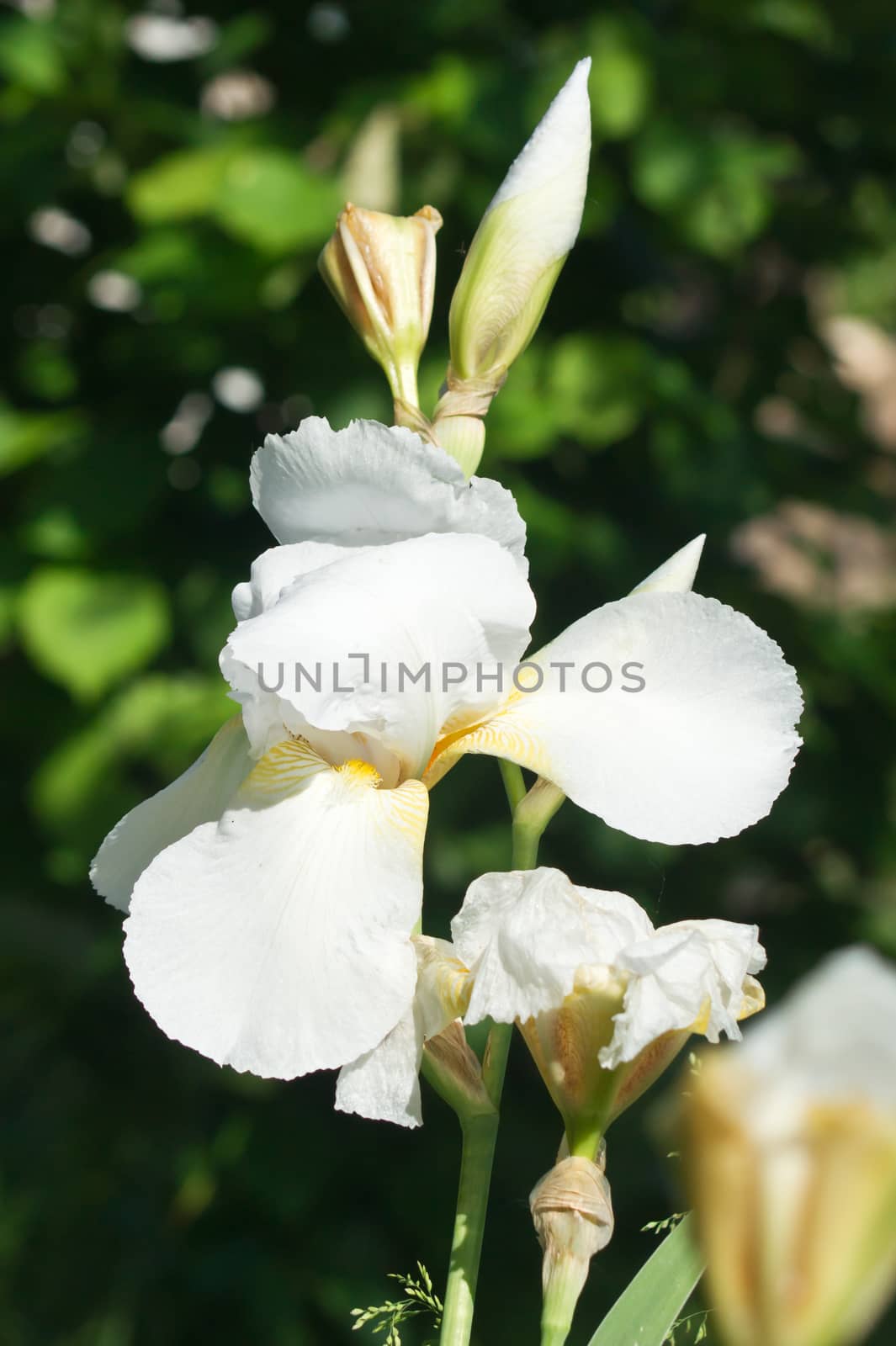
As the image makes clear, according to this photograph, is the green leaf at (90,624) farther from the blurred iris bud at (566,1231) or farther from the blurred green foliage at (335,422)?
the blurred iris bud at (566,1231)

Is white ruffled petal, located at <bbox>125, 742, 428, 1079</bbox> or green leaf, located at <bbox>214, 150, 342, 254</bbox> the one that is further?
green leaf, located at <bbox>214, 150, 342, 254</bbox>

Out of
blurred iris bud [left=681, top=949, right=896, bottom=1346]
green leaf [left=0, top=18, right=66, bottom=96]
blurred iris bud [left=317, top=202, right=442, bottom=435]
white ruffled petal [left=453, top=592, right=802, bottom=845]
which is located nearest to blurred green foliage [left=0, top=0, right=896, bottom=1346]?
green leaf [left=0, top=18, right=66, bottom=96]

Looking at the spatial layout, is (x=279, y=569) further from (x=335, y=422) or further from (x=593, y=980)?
(x=335, y=422)

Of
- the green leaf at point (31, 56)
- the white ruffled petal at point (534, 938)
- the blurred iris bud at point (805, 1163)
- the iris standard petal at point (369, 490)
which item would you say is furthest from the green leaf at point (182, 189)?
the blurred iris bud at point (805, 1163)

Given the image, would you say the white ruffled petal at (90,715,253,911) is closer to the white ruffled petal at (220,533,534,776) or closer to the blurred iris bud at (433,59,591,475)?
the white ruffled petal at (220,533,534,776)

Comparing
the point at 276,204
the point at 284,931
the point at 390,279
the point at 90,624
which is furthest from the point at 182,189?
the point at 284,931

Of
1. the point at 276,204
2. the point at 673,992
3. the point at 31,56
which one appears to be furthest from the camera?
the point at 31,56
